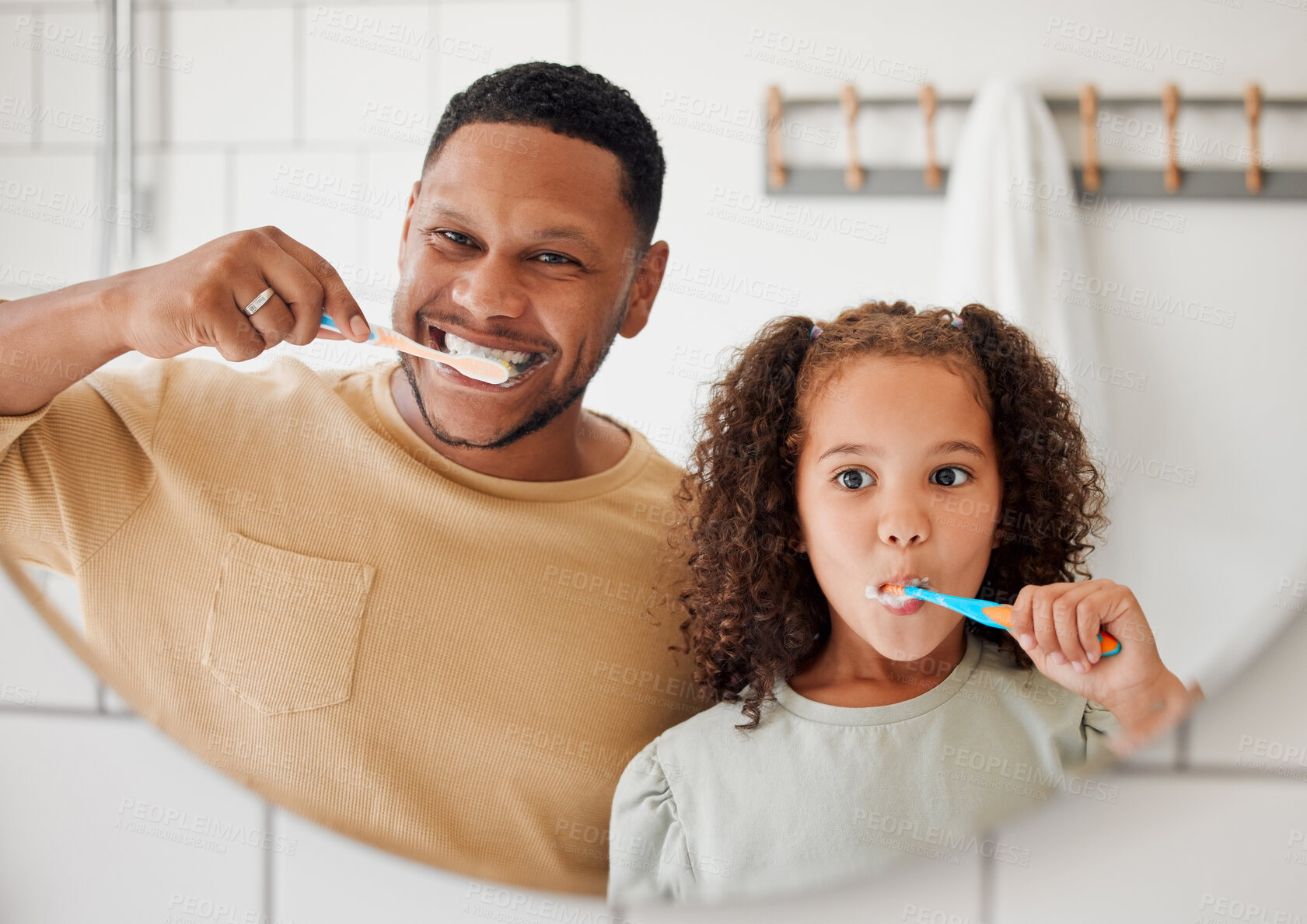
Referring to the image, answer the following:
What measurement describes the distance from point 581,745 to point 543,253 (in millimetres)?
236

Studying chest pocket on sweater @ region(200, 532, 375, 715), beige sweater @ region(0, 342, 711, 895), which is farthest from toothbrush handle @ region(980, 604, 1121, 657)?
chest pocket on sweater @ region(200, 532, 375, 715)

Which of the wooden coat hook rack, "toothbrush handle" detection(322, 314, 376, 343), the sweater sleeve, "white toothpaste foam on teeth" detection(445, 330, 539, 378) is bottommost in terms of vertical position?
the sweater sleeve

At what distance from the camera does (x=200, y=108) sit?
474mm

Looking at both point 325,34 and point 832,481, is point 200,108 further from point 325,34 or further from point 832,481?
point 832,481

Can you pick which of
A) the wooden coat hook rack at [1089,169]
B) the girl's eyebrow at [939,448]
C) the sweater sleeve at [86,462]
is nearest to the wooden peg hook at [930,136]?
the wooden coat hook rack at [1089,169]

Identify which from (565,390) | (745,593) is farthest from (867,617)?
(565,390)

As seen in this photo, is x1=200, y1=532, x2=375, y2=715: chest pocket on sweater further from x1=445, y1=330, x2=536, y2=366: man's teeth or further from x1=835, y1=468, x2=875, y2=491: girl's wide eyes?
x1=835, y1=468, x2=875, y2=491: girl's wide eyes

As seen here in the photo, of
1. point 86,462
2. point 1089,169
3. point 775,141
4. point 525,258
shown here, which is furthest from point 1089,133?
point 86,462

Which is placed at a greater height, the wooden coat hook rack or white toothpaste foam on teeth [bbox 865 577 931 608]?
the wooden coat hook rack

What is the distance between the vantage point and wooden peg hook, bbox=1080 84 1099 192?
1.35ft

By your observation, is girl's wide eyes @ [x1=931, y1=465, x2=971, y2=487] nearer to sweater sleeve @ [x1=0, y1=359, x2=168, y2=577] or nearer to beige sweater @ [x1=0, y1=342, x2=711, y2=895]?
beige sweater @ [x1=0, y1=342, x2=711, y2=895]

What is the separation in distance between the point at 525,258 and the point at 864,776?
28cm

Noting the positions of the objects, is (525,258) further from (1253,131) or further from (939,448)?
(1253,131)

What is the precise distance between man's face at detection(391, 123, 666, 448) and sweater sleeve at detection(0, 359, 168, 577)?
0.15 metres
